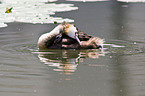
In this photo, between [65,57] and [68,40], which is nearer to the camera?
[65,57]

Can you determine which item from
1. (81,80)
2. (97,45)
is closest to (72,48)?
(97,45)

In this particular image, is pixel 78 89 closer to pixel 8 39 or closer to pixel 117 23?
pixel 8 39

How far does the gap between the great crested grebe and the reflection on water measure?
21 cm

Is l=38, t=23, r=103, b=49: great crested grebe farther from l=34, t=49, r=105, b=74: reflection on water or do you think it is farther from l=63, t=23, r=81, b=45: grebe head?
l=34, t=49, r=105, b=74: reflection on water

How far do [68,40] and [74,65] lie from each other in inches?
73.1

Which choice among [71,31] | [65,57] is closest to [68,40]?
[71,31]

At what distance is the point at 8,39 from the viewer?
36.1 ft

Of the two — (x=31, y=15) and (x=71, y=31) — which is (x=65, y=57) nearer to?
(x=71, y=31)

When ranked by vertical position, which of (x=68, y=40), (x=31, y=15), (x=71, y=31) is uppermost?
(x=71, y=31)

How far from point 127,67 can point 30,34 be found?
15.9 feet

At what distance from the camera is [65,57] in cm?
873

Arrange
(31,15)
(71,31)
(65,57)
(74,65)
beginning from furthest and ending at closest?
(31,15) → (71,31) → (65,57) → (74,65)

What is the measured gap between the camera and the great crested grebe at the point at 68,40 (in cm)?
962

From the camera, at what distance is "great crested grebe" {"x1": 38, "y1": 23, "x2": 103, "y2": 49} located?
9.62 meters
